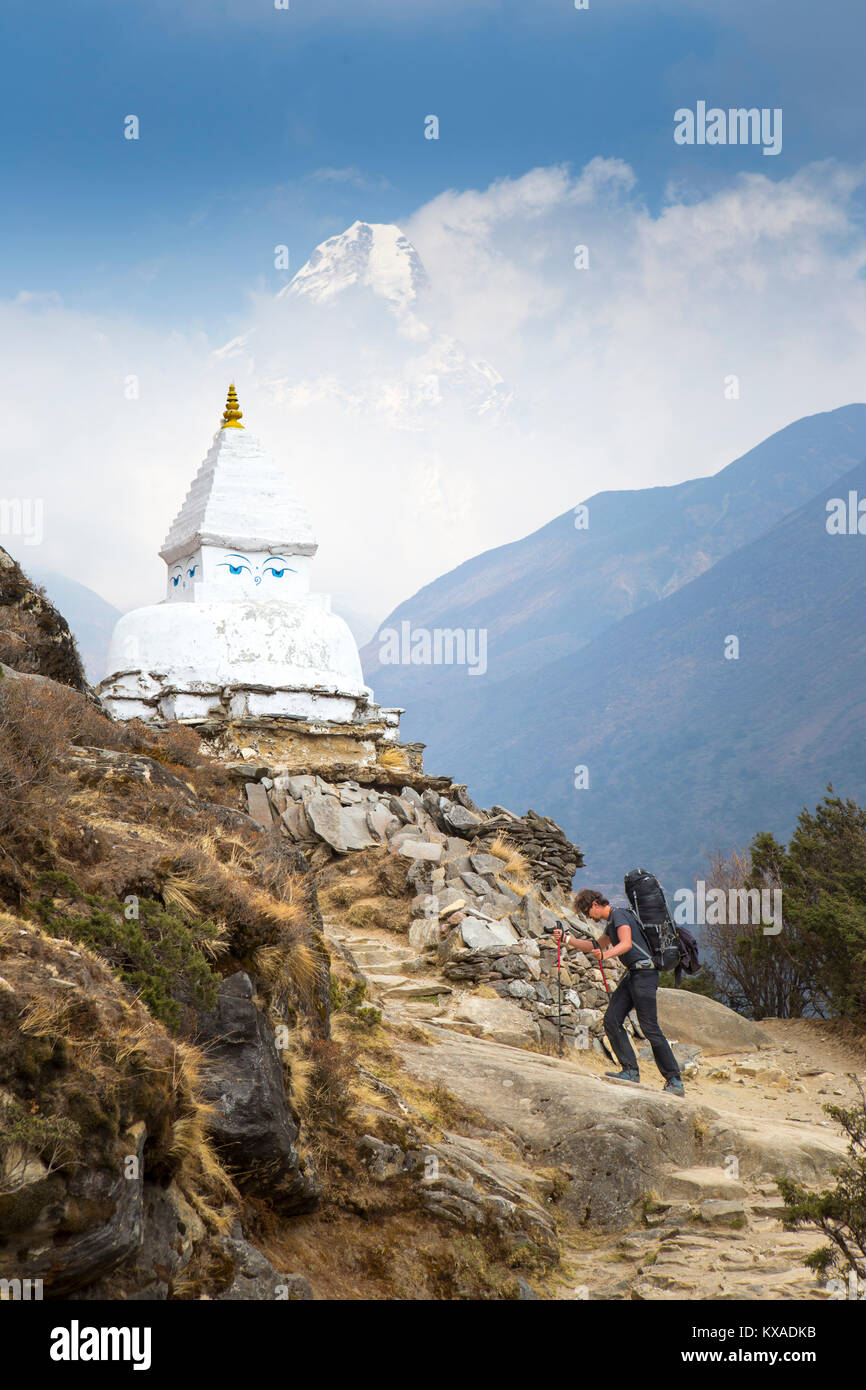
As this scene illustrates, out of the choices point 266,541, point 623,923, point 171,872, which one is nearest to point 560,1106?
point 623,923

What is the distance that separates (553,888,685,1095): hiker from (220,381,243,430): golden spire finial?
21.9 metres

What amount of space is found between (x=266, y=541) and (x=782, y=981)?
15875mm

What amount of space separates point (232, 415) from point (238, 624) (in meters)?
6.71

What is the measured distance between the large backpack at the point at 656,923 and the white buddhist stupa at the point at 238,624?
42.1 feet

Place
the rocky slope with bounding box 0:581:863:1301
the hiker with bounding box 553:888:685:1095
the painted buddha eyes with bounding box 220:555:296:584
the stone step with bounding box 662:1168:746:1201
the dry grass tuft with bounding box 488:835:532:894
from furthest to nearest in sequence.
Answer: the painted buddha eyes with bounding box 220:555:296:584, the dry grass tuft with bounding box 488:835:532:894, the hiker with bounding box 553:888:685:1095, the stone step with bounding box 662:1168:746:1201, the rocky slope with bounding box 0:581:863:1301

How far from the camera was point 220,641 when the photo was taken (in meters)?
25.5

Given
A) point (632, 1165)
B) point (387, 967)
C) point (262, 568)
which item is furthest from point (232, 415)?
point (632, 1165)

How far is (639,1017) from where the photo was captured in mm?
10273

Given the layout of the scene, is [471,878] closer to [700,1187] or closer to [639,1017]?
[639,1017]

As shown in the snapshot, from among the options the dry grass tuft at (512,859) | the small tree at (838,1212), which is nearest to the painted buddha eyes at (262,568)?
the dry grass tuft at (512,859)

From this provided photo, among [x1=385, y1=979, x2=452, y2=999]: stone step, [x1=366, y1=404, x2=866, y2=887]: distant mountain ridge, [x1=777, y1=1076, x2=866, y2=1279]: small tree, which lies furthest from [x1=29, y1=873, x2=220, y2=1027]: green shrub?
[x1=366, y1=404, x2=866, y2=887]: distant mountain ridge

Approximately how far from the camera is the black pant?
1005cm

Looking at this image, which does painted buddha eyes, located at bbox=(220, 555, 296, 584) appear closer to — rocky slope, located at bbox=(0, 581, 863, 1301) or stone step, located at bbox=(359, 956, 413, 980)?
rocky slope, located at bbox=(0, 581, 863, 1301)

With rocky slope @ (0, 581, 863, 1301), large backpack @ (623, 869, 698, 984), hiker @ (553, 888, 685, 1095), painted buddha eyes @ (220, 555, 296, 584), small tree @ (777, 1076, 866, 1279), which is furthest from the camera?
painted buddha eyes @ (220, 555, 296, 584)
